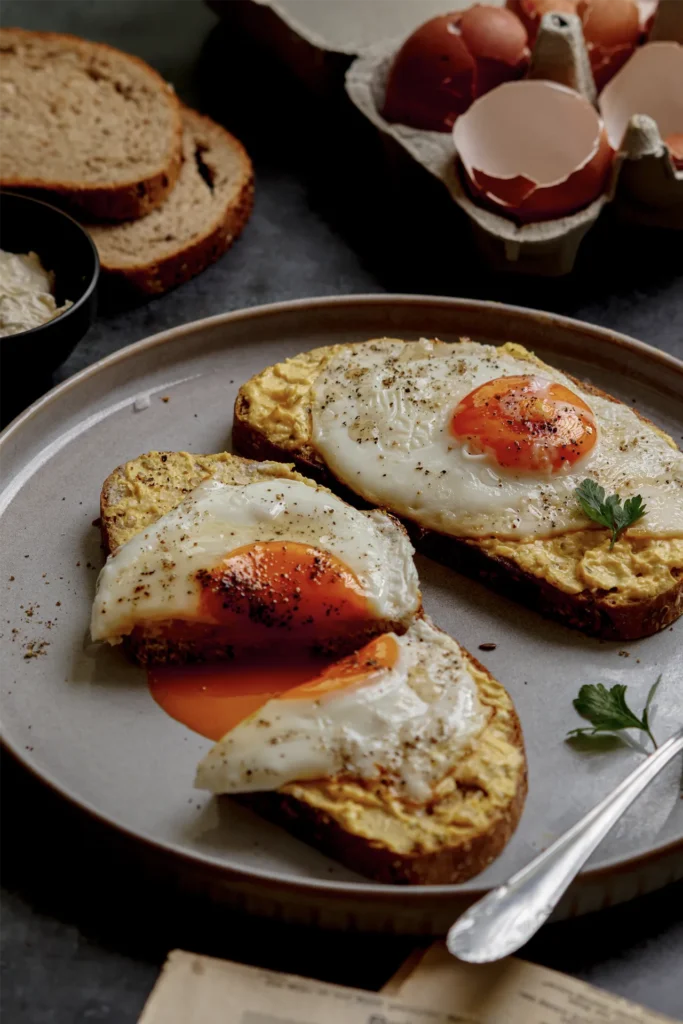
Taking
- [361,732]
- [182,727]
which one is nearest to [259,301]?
[182,727]

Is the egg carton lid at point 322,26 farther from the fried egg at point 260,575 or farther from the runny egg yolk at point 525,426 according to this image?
the fried egg at point 260,575

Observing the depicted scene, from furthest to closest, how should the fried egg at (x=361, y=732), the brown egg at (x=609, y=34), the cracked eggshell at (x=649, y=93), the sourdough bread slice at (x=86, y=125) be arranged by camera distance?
the brown egg at (x=609, y=34) → the cracked eggshell at (x=649, y=93) → the sourdough bread slice at (x=86, y=125) → the fried egg at (x=361, y=732)

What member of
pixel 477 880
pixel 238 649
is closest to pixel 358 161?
pixel 238 649

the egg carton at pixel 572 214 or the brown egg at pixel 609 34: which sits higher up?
A: the brown egg at pixel 609 34

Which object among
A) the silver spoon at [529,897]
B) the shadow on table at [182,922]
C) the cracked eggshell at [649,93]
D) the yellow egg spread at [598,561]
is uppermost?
the cracked eggshell at [649,93]

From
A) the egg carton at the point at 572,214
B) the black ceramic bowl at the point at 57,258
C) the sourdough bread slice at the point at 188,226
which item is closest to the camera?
the black ceramic bowl at the point at 57,258

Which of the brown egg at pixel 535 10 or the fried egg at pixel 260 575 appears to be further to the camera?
the brown egg at pixel 535 10

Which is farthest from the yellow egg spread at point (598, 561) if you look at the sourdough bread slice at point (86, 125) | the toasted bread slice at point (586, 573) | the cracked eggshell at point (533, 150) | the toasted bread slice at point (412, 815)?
Answer: the sourdough bread slice at point (86, 125)
